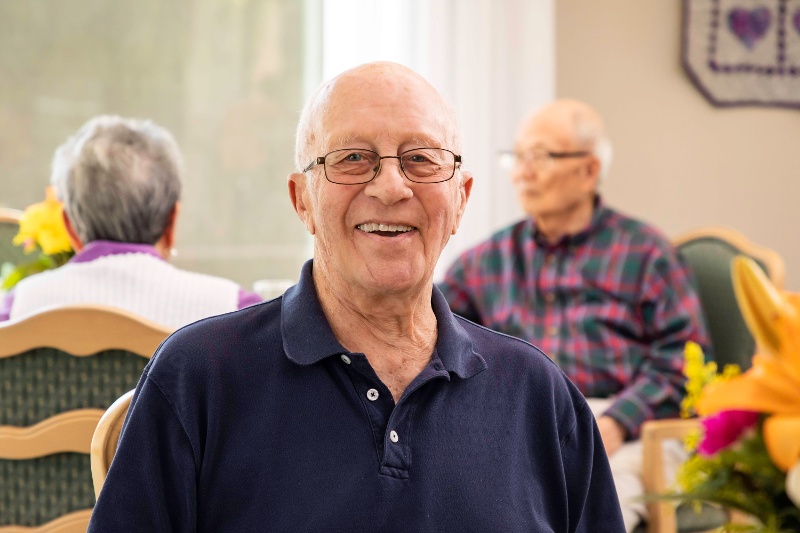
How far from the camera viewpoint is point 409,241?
1219 mm

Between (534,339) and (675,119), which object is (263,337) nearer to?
(534,339)

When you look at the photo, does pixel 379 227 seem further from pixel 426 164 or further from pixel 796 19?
pixel 796 19

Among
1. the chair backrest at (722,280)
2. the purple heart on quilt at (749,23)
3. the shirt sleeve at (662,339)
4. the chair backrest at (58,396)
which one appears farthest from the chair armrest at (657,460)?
the purple heart on quilt at (749,23)

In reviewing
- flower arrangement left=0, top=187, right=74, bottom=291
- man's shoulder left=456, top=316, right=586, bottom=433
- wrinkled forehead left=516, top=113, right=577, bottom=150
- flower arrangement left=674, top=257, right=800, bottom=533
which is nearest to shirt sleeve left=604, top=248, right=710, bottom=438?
wrinkled forehead left=516, top=113, right=577, bottom=150

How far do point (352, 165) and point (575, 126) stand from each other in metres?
1.79

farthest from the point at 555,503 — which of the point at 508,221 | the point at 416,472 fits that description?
the point at 508,221

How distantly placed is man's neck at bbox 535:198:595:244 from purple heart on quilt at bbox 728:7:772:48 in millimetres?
1316

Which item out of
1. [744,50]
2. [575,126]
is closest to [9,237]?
[575,126]

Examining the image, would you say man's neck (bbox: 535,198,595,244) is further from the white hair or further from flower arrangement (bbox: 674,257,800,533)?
flower arrangement (bbox: 674,257,800,533)

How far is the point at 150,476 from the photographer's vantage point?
1.04 metres

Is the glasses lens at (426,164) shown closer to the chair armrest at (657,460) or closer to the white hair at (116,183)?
the white hair at (116,183)

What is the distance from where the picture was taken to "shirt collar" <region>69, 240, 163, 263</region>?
185cm

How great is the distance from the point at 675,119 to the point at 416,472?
2893mm

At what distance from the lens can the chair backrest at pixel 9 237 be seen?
2.79m
